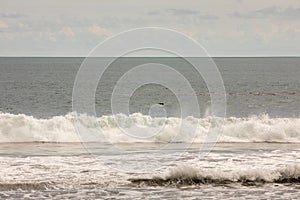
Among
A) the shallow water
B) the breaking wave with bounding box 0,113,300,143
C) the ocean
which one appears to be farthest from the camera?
the breaking wave with bounding box 0,113,300,143

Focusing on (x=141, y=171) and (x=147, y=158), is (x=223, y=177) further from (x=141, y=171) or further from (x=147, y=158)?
(x=147, y=158)

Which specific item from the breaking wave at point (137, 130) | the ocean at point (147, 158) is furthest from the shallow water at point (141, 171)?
the breaking wave at point (137, 130)

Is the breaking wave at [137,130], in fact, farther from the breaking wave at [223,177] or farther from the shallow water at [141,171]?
the breaking wave at [223,177]

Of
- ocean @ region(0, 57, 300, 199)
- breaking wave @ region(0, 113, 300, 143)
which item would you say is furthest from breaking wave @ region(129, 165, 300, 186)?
breaking wave @ region(0, 113, 300, 143)

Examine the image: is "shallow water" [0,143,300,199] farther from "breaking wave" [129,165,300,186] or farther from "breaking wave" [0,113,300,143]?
"breaking wave" [0,113,300,143]

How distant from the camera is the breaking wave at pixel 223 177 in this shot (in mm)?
17438

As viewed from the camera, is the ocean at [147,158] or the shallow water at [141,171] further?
the ocean at [147,158]

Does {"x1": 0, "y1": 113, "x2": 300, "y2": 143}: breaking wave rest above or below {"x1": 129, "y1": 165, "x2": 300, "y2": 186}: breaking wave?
above

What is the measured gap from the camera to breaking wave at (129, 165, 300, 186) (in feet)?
57.2

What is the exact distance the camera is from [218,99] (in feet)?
216

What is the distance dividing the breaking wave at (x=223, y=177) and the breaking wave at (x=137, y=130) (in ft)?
37.7

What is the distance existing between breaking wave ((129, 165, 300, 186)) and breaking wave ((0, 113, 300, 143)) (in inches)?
452

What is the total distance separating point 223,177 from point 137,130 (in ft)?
52.3

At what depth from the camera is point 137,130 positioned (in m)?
33.3
